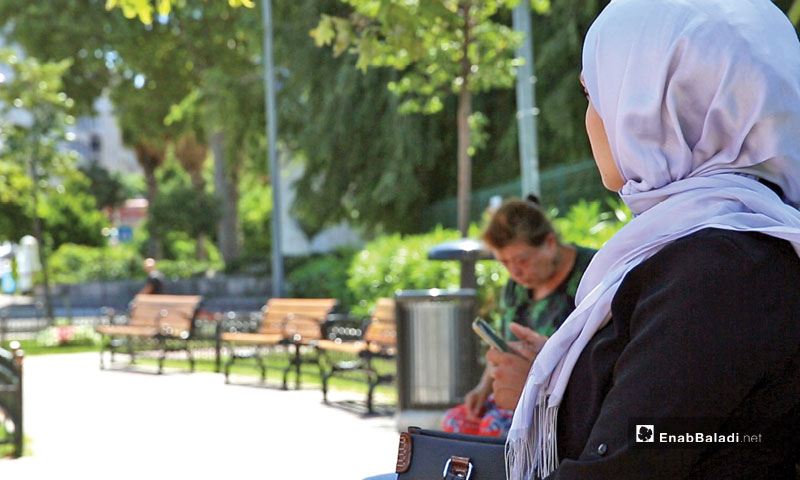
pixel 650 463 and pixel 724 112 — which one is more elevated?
pixel 724 112

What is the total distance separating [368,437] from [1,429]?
9.68 ft

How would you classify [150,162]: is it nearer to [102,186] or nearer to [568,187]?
[102,186]

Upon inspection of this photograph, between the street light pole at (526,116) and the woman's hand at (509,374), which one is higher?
the street light pole at (526,116)

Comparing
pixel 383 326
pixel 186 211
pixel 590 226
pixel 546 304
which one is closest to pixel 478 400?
pixel 546 304

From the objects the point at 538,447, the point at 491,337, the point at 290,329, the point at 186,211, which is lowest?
the point at 290,329

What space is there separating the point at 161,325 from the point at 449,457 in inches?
555

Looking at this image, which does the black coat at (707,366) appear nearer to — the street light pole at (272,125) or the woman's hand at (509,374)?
the woman's hand at (509,374)

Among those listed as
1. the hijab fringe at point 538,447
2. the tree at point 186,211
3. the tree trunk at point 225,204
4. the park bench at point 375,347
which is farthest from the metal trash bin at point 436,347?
the tree at point 186,211

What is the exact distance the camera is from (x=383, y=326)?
1082 cm

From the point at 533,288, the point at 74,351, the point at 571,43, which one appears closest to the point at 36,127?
the point at 74,351

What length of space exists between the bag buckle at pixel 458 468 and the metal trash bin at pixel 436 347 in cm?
634

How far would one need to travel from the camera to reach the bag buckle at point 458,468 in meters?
1.87

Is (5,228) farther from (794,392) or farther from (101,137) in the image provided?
(101,137)

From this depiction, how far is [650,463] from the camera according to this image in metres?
1.46
